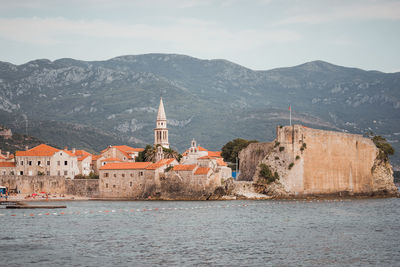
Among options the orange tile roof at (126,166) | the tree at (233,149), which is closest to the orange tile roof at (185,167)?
the orange tile roof at (126,166)

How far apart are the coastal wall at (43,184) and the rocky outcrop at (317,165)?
22788 millimetres

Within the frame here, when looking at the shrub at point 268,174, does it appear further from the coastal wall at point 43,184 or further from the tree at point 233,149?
the tree at point 233,149

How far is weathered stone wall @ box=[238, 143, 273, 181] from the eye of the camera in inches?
3465

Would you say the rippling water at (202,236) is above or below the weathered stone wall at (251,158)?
below

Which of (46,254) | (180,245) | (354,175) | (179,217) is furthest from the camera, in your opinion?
(354,175)

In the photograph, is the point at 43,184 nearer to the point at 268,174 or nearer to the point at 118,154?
the point at 118,154

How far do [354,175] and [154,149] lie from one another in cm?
3010

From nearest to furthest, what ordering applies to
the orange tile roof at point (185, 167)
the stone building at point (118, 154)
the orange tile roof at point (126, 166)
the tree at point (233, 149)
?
the orange tile roof at point (185, 167), the orange tile roof at point (126, 166), the stone building at point (118, 154), the tree at point (233, 149)

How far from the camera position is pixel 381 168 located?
9769 cm

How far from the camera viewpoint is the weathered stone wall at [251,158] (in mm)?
88000

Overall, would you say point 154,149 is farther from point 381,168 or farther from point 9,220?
point 9,220

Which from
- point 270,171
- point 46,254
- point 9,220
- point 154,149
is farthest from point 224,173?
point 46,254

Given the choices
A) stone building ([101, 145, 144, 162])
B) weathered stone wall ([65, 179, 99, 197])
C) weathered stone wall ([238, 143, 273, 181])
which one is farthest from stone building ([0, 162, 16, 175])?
weathered stone wall ([238, 143, 273, 181])

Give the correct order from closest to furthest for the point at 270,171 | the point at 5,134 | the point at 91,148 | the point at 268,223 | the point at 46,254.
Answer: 1. the point at 46,254
2. the point at 268,223
3. the point at 270,171
4. the point at 5,134
5. the point at 91,148
